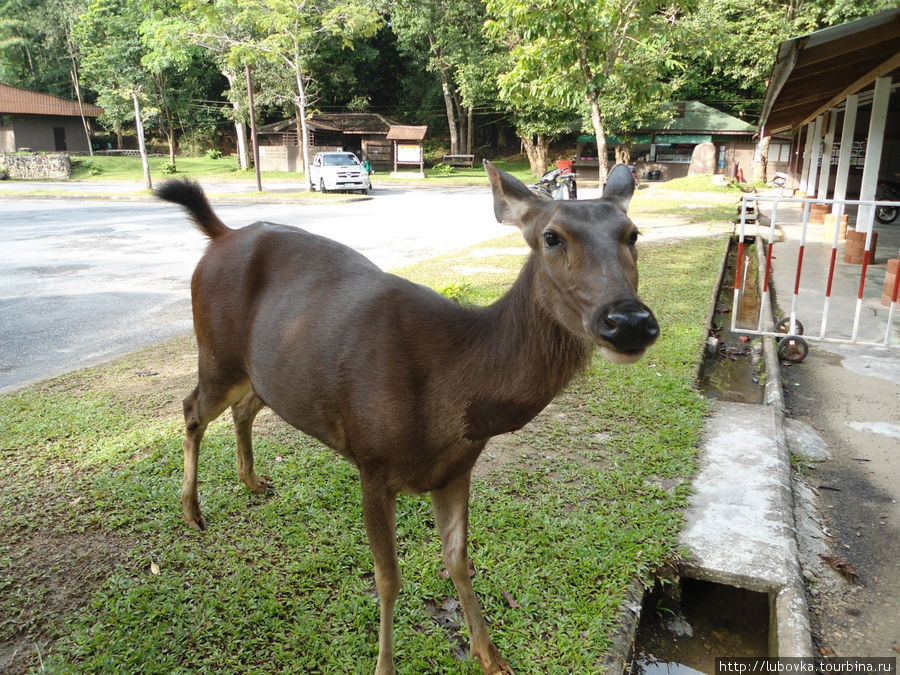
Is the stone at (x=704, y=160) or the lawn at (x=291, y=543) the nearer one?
the lawn at (x=291, y=543)

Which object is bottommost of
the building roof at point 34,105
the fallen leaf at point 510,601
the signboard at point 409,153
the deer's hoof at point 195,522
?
the fallen leaf at point 510,601

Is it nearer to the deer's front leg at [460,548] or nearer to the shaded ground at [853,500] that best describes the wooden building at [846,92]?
the shaded ground at [853,500]

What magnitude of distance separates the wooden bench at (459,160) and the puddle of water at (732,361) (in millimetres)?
33779

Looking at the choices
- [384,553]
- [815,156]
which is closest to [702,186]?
[815,156]

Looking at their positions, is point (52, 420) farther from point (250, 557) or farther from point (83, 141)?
point (83, 141)

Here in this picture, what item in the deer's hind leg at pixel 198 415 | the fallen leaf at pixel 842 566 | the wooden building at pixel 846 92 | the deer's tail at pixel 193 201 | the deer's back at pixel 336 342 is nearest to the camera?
the deer's back at pixel 336 342

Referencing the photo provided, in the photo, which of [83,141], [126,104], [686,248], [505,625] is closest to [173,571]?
[505,625]

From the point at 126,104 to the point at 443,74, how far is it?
67.9ft

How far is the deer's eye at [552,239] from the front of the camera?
2.21m

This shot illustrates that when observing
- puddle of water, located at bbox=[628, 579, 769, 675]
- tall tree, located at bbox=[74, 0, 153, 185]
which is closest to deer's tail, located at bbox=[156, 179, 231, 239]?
puddle of water, located at bbox=[628, 579, 769, 675]

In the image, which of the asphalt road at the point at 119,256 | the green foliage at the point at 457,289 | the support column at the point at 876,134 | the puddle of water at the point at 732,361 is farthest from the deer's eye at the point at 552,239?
the support column at the point at 876,134

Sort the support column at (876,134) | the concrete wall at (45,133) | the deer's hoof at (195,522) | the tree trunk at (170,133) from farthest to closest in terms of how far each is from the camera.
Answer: the concrete wall at (45,133)
the tree trunk at (170,133)
the support column at (876,134)
the deer's hoof at (195,522)

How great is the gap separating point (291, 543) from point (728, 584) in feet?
6.90

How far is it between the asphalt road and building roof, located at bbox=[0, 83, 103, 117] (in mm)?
24879
